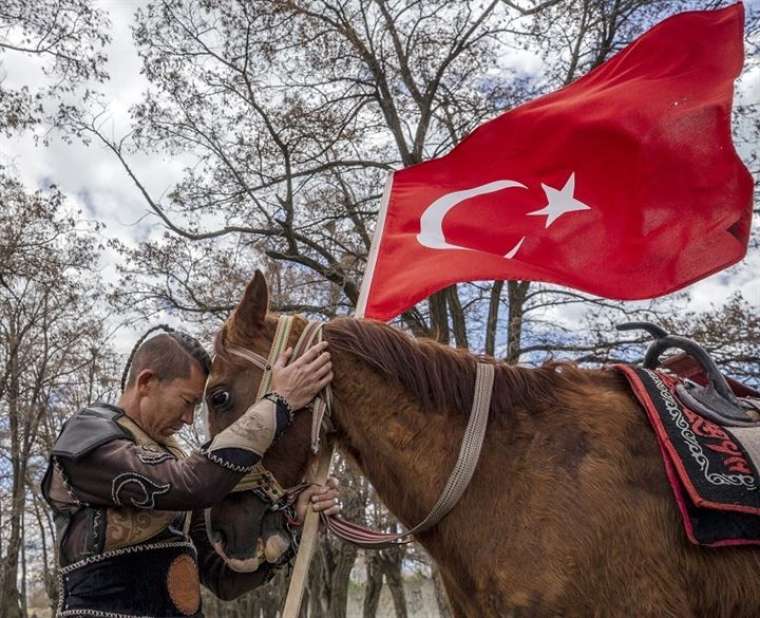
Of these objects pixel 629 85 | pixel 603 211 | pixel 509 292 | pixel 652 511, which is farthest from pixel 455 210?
pixel 509 292

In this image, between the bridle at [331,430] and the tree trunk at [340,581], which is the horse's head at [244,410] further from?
the tree trunk at [340,581]

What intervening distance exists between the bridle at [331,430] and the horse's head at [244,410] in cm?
4

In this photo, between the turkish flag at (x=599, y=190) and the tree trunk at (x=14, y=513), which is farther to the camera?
the tree trunk at (x=14, y=513)

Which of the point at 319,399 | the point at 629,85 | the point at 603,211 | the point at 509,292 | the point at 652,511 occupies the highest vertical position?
the point at 509,292

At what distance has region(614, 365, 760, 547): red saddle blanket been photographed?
2.46 metres

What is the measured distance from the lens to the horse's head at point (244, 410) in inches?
109

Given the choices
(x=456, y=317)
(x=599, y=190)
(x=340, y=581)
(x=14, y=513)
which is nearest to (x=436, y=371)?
(x=599, y=190)

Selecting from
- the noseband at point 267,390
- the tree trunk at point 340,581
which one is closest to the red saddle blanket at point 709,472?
the noseband at point 267,390

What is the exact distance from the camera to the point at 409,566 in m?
30.8

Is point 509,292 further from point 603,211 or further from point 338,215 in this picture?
point 603,211

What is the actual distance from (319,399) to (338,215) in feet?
37.6

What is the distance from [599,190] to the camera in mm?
4074

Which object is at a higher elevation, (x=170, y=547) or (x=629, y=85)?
(x=629, y=85)

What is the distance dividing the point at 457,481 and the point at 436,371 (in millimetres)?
476
